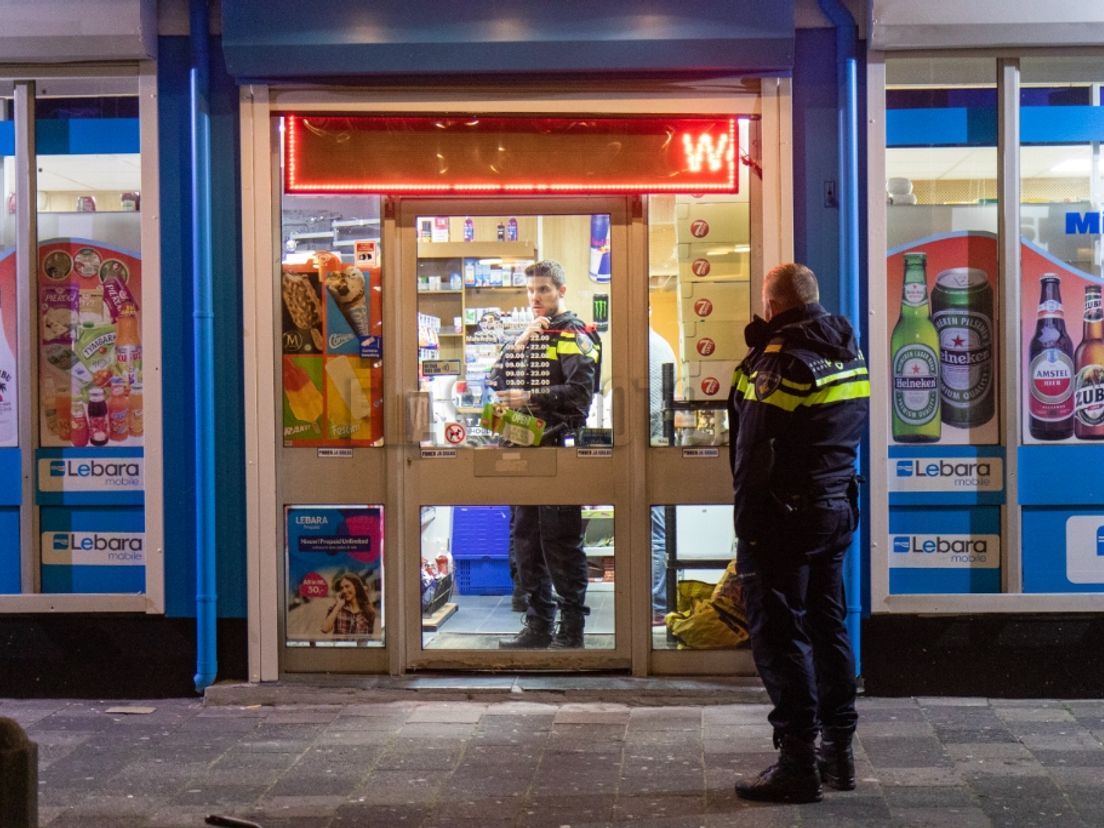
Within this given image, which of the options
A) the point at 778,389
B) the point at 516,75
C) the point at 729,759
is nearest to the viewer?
the point at 778,389

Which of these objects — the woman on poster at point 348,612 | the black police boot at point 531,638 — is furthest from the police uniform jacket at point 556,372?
the woman on poster at point 348,612

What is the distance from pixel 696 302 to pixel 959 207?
1374mm

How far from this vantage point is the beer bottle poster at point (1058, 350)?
641 cm

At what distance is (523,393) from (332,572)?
136cm

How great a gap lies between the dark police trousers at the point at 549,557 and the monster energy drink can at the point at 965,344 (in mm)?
1960

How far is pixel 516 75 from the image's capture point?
6.38 metres

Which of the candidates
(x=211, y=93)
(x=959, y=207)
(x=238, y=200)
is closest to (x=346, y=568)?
(x=238, y=200)

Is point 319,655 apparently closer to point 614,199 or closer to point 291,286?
point 291,286

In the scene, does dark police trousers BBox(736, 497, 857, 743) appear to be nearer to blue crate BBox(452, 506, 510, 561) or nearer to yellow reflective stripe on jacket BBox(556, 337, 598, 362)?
yellow reflective stripe on jacket BBox(556, 337, 598, 362)

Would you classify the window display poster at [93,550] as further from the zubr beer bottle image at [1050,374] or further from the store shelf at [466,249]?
the zubr beer bottle image at [1050,374]

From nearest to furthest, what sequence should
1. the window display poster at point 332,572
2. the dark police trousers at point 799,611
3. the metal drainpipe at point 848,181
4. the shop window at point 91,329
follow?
the dark police trousers at point 799,611, the metal drainpipe at point 848,181, the shop window at point 91,329, the window display poster at point 332,572

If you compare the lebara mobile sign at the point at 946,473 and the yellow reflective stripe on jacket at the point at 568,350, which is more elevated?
the yellow reflective stripe on jacket at the point at 568,350

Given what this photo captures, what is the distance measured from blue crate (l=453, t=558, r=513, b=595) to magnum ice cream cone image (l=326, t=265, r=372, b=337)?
52.9 inches

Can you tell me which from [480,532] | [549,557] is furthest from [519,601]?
[480,532]
